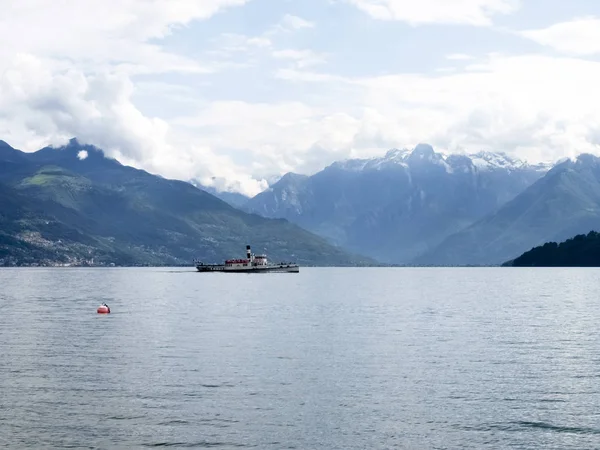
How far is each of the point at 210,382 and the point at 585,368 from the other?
1739 inches

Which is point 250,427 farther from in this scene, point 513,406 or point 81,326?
point 81,326

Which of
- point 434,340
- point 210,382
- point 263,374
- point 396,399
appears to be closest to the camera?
point 396,399

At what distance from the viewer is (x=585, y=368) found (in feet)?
293

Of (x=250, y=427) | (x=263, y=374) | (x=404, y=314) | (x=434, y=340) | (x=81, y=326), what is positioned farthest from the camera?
(x=404, y=314)

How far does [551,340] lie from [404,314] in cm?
5566

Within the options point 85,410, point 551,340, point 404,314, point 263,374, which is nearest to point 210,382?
point 263,374

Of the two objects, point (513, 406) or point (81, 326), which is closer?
point (513, 406)

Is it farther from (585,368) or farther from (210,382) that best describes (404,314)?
(210,382)

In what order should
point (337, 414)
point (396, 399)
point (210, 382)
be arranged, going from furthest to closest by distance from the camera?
point (210, 382)
point (396, 399)
point (337, 414)

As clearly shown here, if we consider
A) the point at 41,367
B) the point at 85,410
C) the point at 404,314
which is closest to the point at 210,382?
the point at 85,410

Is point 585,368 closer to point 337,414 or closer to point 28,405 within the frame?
point 337,414

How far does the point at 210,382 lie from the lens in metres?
78.8

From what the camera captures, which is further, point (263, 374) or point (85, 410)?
point (263, 374)

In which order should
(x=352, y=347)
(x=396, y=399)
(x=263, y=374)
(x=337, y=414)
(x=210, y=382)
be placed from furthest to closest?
1. (x=352, y=347)
2. (x=263, y=374)
3. (x=210, y=382)
4. (x=396, y=399)
5. (x=337, y=414)
